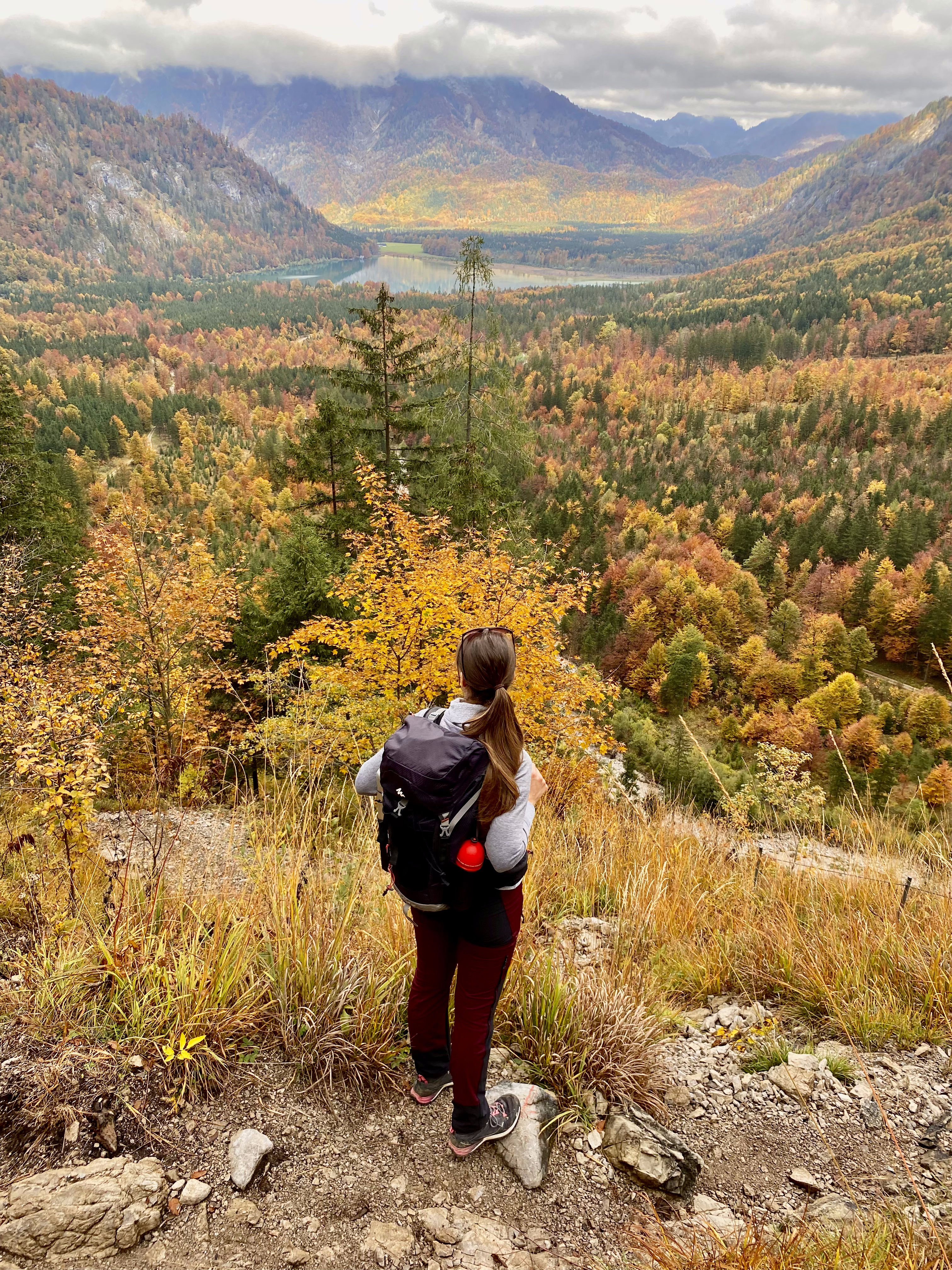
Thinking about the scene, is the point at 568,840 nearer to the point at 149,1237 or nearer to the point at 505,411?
the point at 149,1237

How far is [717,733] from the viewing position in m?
53.5

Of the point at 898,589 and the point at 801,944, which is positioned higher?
the point at 801,944

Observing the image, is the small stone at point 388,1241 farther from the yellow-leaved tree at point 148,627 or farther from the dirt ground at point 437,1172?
the yellow-leaved tree at point 148,627

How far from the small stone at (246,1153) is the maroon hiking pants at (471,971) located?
62 cm

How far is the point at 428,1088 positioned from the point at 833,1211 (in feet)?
4.43

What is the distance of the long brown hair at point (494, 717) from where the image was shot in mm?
2064

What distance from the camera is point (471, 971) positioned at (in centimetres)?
223

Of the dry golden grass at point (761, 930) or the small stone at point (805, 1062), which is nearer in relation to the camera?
the small stone at point (805, 1062)

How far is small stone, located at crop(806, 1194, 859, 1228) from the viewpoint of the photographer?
2.03 metres

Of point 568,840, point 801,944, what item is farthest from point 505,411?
point 801,944

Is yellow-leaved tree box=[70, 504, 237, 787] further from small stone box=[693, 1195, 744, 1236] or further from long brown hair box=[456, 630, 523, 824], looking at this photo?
small stone box=[693, 1195, 744, 1236]

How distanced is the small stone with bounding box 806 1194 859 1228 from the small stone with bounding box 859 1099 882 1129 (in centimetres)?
43

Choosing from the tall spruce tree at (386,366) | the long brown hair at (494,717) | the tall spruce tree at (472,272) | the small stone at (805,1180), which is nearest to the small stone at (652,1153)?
the small stone at (805,1180)

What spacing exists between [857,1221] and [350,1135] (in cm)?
159
